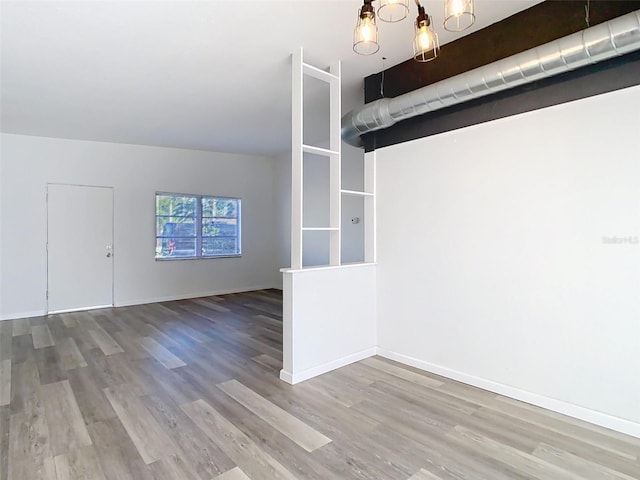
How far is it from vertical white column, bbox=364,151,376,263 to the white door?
5.00 meters

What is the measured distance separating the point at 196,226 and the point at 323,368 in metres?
5.10

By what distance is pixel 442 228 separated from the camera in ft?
10.7

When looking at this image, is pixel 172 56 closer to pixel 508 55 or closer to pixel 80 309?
pixel 508 55

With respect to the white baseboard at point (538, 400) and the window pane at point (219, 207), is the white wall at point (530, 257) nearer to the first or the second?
the white baseboard at point (538, 400)

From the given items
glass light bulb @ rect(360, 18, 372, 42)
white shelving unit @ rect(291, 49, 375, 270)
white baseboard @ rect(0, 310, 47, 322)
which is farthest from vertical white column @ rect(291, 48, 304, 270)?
white baseboard @ rect(0, 310, 47, 322)

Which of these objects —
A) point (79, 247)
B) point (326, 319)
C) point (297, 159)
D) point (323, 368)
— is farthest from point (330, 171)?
point (79, 247)

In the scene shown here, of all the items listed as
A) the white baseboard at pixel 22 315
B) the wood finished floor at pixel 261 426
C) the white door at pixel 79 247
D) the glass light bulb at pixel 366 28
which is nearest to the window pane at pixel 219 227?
the white door at pixel 79 247

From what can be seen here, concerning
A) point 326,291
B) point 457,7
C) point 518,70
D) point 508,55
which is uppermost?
point 508,55

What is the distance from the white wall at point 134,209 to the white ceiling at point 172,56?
2.68ft

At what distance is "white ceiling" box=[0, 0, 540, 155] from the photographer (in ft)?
8.71

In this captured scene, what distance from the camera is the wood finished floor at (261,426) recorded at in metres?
1.98

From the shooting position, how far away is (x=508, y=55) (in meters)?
2.83

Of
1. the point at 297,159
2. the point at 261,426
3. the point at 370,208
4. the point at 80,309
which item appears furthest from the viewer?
the point at 80,309

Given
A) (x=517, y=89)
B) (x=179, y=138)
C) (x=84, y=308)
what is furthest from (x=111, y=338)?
(x=517, y=89)
